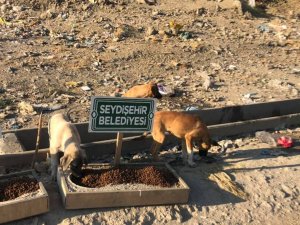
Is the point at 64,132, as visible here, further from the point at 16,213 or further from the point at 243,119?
the point at 243,119

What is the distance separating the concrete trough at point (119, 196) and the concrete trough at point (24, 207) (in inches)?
11.1

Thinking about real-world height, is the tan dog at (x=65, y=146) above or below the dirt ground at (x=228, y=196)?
→ above

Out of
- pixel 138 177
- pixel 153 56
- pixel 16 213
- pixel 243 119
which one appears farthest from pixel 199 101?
pixel 16 213

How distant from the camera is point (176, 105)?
34.4 feet

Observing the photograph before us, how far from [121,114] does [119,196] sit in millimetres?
1092

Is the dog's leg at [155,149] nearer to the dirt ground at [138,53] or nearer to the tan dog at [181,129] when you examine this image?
the tan dog at [181,129]

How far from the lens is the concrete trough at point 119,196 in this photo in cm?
605

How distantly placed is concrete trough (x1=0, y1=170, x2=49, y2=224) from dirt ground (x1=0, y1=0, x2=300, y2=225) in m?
0.13

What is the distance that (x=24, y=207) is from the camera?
579 cm

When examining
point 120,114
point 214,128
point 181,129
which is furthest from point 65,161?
point 214,128

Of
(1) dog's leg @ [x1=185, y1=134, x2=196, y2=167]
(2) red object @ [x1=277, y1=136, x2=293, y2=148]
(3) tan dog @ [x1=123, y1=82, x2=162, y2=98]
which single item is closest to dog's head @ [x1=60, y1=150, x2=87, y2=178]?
(1) dog's leg @ [x1=185, y1=134, x2=196, y2=167]

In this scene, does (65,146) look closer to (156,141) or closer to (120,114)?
(120,114)

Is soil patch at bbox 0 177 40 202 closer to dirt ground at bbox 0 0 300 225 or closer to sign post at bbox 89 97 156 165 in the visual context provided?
dirt ground at bbox 0 0 300 225

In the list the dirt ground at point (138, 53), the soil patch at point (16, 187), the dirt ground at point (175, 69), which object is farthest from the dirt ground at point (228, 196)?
the dirt ground at point (138, 53)
